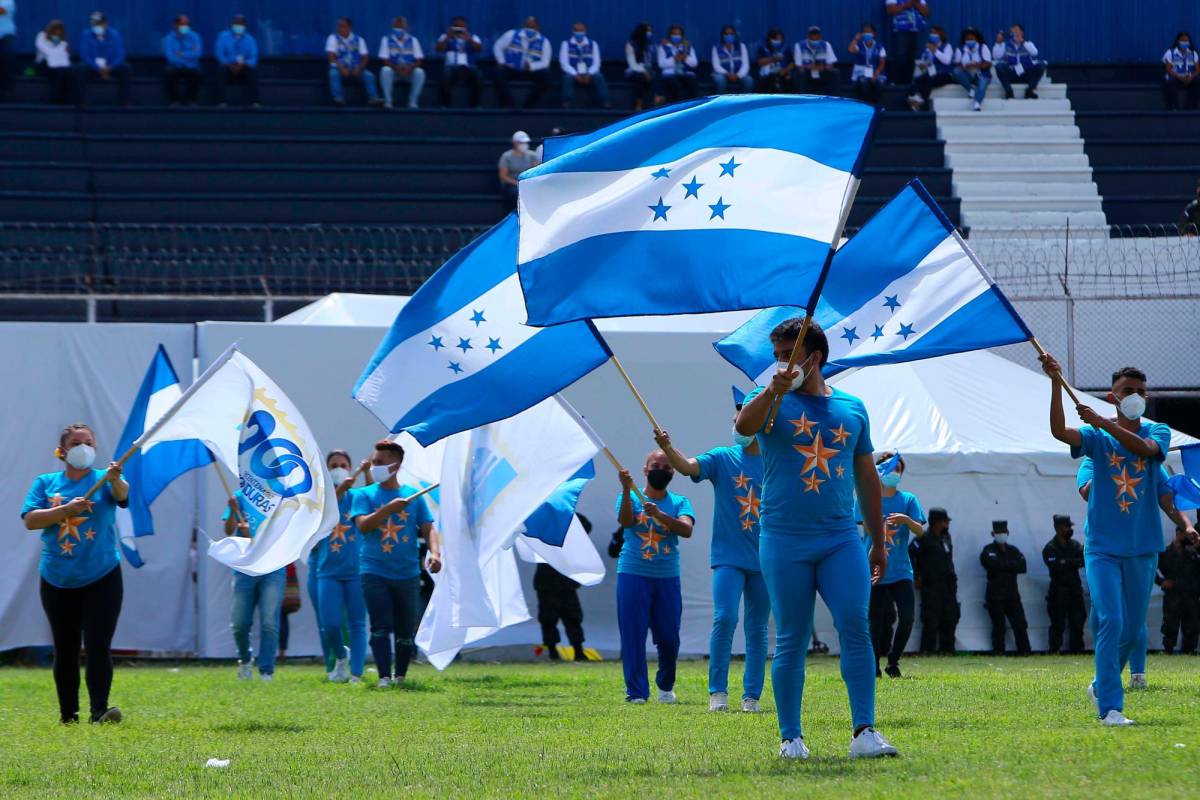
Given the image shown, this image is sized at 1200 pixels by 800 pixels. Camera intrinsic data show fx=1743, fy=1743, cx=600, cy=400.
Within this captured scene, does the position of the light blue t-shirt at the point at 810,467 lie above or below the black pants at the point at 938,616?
above

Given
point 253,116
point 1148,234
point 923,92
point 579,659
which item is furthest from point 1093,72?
point 579,659

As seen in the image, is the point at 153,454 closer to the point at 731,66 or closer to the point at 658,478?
the point at 658,478

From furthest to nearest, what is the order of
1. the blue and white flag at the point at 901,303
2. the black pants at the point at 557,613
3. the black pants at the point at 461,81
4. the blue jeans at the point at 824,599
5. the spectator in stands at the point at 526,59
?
the spectator in stands at the point at 526,59 → the black pants at the point at 461,81 → the black pants at the point at 557,613 → the blue and white flag at the point at 901,303 → the blue jeans at the point at 824,599

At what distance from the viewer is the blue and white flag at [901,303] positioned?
940 cm

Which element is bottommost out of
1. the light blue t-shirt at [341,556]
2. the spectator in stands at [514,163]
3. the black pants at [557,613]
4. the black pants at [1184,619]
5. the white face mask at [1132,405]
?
the black pants at [1184,619]

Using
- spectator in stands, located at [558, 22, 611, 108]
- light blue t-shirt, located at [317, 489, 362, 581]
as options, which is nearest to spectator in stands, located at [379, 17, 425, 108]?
spectator in stands, located at [558, 22, 611, 108]

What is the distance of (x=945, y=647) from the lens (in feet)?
62.1

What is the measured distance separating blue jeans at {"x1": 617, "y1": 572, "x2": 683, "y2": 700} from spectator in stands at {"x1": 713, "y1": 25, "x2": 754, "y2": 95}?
17.8 meters

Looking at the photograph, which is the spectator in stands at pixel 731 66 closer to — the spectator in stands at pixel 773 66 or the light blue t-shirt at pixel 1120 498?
the spectator in stands at pixel 773 66

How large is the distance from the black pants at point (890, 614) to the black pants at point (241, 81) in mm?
15961

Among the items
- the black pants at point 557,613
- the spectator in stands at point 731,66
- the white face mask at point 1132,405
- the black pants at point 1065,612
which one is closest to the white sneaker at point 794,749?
the white face mask at point 1132,405

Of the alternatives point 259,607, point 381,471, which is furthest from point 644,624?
point 259,607

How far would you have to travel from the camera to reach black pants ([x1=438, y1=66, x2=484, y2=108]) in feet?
91.4

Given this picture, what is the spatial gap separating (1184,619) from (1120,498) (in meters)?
10.8
